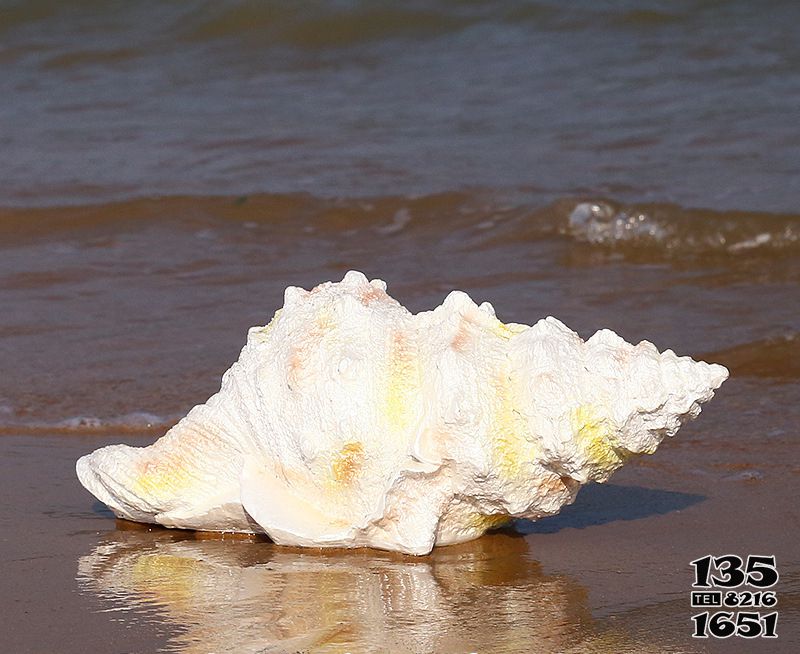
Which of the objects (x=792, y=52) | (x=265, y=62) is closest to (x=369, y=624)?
(x=792, y=52)

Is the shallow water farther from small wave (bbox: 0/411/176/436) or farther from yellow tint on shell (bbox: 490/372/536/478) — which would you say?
yellow tint on shell (bbox: 490/372/536/478)

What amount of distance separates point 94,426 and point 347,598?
6.58 feet

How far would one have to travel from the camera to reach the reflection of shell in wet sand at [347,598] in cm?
304

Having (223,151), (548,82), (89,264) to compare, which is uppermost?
(548,82)

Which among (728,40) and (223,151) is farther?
(728,40)

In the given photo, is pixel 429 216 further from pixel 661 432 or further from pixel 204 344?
pixel 661 432

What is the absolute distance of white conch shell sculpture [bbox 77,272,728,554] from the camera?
336cm

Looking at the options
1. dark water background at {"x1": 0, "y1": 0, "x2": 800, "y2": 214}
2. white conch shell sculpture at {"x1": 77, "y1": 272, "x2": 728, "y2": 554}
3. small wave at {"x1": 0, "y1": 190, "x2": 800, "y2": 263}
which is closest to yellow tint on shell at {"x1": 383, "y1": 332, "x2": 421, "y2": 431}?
white conch shell sculpture at {"x1": 77, "y1": 272, "x2": 728, "y2": 554}

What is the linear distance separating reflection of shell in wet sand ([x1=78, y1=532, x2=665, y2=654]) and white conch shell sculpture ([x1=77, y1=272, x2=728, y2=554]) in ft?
0.27

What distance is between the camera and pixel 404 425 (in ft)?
11.3

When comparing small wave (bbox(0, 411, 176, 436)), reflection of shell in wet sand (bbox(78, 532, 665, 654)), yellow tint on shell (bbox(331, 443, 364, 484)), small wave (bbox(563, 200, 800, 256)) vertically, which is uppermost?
small wave (bbox(563, 200, 800, 256))

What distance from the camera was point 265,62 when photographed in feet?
45.8

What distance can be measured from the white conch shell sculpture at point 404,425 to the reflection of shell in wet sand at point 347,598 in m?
0.08

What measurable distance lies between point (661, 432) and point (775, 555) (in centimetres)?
59
